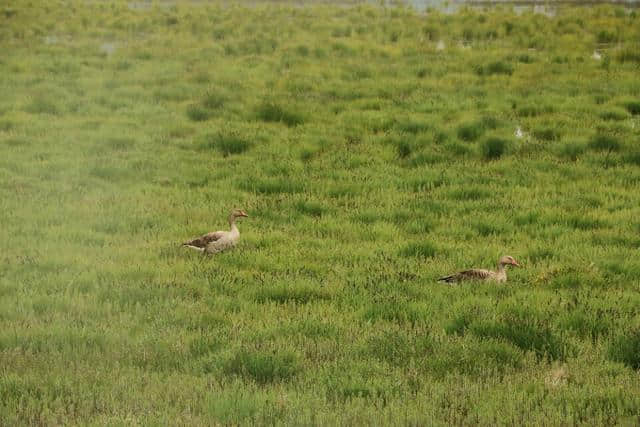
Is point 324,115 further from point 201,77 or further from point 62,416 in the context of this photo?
point 62,416

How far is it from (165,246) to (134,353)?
3719 millimetres

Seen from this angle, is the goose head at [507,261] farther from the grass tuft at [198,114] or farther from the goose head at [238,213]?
the grass tuft at [198,114]

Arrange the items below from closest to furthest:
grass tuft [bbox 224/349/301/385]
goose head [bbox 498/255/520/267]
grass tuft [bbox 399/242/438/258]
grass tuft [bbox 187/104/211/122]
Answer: grass tuft [bbox 224/349/301/385], goose head [bbox 498/255/520/267], grass tuft [bbox 399/242/438/258], grass tuft [bbox 187/104/211/122]

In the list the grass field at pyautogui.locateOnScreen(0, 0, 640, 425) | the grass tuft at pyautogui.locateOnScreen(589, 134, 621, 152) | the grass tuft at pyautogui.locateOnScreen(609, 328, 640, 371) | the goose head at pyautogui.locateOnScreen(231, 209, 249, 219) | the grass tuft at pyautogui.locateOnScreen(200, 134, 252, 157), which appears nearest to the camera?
the grass field at pyautogui.locateOnScreen(0, 0, 640, 425)

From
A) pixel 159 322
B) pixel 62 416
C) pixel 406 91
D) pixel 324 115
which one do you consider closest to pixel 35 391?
pixel 62 416

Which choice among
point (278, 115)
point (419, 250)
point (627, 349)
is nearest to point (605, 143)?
point (419, 250)

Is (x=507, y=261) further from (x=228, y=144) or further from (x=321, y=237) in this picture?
(x=228, y=144)

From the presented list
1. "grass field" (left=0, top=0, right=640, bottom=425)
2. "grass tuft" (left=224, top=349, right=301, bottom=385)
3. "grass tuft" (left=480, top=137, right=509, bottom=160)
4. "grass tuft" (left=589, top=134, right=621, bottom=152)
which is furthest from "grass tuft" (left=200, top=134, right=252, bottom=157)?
"grass tuft" (left=224, top=349, right=301, bottom=385)

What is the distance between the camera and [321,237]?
1177 centimetres

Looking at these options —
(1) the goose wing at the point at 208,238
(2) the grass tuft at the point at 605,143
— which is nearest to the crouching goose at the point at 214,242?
(1) the goose wing at the point at 208,238

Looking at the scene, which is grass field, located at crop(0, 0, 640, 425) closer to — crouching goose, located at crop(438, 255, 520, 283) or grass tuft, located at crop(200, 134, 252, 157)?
grass tuft, located at crop(200, 134, 252, 157)

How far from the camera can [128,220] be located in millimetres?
12391

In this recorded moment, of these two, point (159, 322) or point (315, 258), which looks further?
point (315, 258)

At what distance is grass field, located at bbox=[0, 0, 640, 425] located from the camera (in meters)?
6.76
